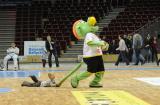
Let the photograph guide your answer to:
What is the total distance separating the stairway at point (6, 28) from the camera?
30.9 metres

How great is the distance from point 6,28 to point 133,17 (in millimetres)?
8883

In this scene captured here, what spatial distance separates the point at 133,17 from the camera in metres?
32.5

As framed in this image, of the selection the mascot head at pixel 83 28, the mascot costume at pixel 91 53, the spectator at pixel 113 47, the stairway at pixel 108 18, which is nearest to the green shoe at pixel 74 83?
the mascot costume at pixel 91 53

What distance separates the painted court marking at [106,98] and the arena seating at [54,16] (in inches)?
757

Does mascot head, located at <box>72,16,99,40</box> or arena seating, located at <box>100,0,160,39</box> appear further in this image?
arena seating, located at <box>100,0,160,39</box>

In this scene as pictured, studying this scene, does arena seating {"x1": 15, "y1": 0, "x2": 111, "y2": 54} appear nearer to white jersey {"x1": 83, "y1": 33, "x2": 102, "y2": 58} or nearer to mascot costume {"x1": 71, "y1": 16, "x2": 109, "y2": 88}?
mascot costume {"x1": 71, "y1": 16, "x2": 109, "y2": 88}

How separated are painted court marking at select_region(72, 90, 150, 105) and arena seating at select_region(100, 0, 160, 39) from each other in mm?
20565

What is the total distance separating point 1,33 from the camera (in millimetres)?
32562

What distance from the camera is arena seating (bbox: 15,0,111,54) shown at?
3114cm

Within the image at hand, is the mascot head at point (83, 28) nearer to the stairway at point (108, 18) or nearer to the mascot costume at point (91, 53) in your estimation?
the mascot costume at point (91, 53)

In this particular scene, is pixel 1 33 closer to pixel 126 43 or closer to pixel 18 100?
pixel 126 43

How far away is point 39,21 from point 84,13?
319 centimetres

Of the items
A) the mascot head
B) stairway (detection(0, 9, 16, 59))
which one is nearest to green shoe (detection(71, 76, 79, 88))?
the mascot head

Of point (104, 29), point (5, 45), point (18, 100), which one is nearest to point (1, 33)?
point (5, 45)
